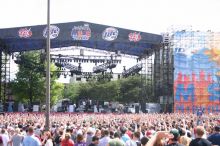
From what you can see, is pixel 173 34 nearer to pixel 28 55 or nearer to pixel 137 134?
pixel 28 55

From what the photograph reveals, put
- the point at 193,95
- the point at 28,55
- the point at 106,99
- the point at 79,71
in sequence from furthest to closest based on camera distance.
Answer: the point at 106,99 → the point at 28,55 → the point at 79,71 → the point at 193,95

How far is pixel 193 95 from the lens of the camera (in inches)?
2053

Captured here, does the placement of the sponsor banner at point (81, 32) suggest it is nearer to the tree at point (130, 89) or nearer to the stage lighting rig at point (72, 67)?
the stage lighting rig at point (72, 67)

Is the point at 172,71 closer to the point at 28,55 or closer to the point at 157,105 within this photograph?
the point at 157,105

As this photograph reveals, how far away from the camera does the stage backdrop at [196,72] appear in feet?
170

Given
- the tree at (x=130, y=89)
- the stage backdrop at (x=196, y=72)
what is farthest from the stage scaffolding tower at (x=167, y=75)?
the tree at (x=130, y=89)

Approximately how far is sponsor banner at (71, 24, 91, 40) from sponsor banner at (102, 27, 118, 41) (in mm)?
1536

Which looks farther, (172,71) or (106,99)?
(106,99)

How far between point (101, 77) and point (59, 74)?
5.06m

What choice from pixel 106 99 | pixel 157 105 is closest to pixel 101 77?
pixel 157 105

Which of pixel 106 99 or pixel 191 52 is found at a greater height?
pixel 191 52

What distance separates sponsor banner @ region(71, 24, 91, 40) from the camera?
157ft

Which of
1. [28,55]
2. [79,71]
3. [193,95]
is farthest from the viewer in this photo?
[28,55]

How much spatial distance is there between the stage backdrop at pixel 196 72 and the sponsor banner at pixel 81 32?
373 inches
